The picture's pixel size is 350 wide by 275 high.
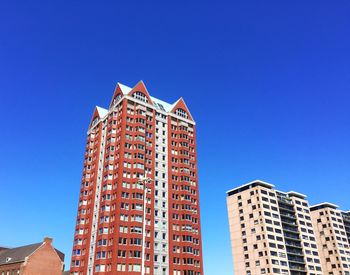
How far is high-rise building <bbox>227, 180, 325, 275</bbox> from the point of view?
121188 mm

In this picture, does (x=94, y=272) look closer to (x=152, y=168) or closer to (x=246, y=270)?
(x=152, y=168)

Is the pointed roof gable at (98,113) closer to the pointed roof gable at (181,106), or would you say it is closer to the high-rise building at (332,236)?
the pointed roof gable at (181,106)

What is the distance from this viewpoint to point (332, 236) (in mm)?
152375

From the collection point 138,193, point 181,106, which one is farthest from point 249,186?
point 138,193

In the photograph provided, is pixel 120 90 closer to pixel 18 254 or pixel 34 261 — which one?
pixel 34 261

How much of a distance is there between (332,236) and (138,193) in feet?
351

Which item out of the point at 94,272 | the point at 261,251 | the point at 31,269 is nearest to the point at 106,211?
the point at 94,272

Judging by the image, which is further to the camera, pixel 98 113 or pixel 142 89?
pixel 98 113

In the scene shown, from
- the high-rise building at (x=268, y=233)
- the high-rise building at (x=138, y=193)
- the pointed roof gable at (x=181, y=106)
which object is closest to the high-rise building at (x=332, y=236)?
the high-rise building at (x=268, y=233)

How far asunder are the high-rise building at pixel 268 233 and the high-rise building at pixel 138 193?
34645 millimetres

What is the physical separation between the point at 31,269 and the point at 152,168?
192ft

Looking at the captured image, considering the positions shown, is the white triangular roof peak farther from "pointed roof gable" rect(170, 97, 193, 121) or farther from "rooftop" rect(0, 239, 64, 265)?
"rooftop" rect(0, 239, 64, 265)

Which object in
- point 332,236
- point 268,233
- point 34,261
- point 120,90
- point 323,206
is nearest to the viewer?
point 120,90

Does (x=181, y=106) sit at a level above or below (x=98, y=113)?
above
